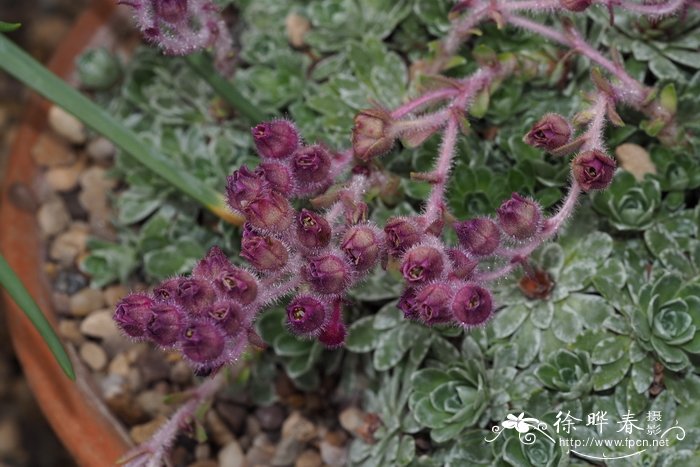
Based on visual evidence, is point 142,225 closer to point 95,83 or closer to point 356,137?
point 95,83

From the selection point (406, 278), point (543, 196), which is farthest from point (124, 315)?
point (543, 196)

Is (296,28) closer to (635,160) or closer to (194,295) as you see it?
(635,160)

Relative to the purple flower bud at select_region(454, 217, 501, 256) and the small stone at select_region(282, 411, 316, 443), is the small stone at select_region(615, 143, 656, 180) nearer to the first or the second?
the purple flower bud at select_region(454, 217, 501, 256)

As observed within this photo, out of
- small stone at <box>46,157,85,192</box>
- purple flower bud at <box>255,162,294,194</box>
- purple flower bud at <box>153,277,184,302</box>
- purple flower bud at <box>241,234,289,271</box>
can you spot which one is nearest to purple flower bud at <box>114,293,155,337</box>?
purple flower bud at <box>153,277,184,302</box>

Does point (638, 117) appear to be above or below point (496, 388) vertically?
above

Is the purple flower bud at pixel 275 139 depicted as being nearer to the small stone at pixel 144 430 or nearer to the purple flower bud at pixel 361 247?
the purple flower bud at pixel 361 247

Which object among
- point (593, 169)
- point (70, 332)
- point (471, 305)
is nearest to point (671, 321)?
point (593, 169)

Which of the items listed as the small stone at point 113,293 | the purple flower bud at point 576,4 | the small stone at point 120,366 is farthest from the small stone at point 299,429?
the purple flower bud at point 576,4
